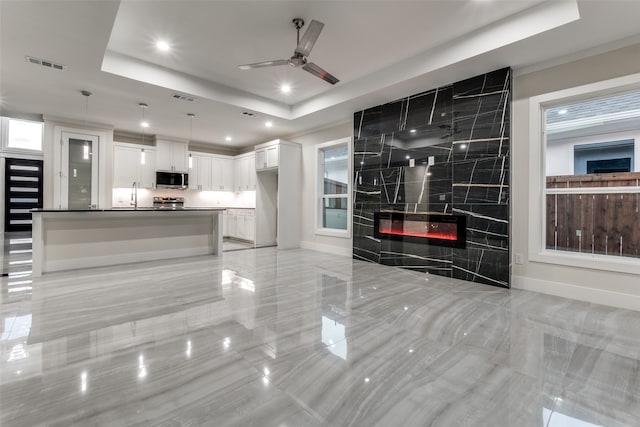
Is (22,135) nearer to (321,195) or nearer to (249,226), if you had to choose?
(249,226)

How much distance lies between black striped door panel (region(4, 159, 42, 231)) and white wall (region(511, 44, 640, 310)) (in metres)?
9.82

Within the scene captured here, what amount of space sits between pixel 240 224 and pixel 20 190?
512 centimetres

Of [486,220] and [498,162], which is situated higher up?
[498,162]

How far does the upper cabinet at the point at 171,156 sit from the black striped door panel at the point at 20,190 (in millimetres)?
2818

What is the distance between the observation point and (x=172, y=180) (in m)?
7.65

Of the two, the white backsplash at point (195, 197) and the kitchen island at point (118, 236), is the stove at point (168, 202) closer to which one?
the white backsplash at point (195, 197)

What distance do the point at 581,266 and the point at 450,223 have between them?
149cm

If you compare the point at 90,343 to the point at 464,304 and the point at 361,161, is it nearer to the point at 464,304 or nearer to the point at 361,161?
the point at 464,304

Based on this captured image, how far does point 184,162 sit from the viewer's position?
7.91 m

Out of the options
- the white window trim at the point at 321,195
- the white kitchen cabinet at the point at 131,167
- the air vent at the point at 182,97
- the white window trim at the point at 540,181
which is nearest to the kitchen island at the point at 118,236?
the air vent at the point at 182,97

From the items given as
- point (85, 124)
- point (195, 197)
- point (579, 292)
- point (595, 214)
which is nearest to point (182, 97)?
point (85, 124)

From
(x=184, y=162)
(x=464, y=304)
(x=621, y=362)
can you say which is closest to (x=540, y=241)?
(x=464, y=304)

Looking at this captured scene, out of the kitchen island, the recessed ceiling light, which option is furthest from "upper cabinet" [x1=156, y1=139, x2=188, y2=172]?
the recessed ceiling light

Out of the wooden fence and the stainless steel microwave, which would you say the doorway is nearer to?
the stainless steel microwave
